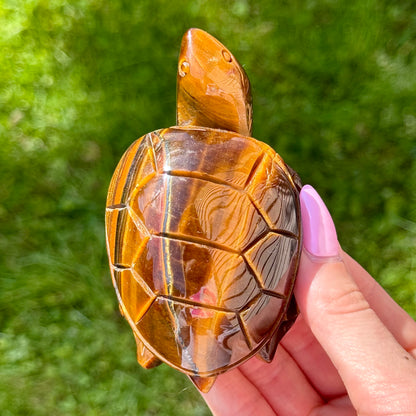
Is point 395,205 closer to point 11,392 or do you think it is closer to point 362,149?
point 362,149

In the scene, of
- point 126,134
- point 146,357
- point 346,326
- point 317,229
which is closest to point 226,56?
point 317,229

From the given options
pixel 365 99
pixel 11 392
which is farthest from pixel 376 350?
pixel 11 392

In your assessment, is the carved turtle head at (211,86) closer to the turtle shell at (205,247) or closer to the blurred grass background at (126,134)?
the turtle shell at (205,247)

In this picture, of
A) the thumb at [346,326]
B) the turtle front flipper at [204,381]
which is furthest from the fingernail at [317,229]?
the turtle front flipper at [204,381]

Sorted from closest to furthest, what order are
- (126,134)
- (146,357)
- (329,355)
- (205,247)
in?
1. (205,247)
2. (329,355)
3. (146,357)
4. (126,134)

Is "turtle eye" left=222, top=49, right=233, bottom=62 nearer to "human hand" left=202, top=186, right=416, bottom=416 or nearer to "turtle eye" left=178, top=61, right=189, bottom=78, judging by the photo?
"turtle eye" left=178, top=61, right=189, bottom=78

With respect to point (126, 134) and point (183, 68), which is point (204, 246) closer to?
point (183, 68)
